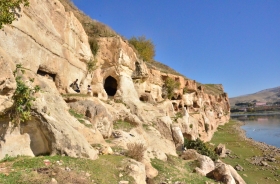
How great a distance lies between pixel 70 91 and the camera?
661 inches

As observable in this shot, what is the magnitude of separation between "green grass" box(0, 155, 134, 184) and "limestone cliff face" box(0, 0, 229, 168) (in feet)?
2.09

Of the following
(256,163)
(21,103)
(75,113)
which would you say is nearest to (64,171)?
(21,103)

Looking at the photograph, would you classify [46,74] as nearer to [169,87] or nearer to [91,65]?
[91,65]

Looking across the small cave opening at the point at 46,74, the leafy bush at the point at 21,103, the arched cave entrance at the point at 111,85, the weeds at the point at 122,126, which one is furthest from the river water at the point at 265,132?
the leafy bush at the point at 21,103

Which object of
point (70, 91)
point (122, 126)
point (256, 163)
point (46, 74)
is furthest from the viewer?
point (256, 163)

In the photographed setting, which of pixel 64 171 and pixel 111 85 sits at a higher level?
pixel 111 85

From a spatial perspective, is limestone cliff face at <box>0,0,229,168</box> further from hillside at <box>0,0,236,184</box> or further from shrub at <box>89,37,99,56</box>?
shrub at <box>89,37,99,56</box>

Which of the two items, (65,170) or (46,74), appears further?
(46,74)

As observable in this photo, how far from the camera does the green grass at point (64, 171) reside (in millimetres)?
6719

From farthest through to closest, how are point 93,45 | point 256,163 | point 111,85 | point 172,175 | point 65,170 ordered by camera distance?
point 111,85, point 256,163, point 93,45, point 172,175, point 65,170

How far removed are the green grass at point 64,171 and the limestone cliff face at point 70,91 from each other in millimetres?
636

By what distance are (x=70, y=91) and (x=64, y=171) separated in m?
9.98

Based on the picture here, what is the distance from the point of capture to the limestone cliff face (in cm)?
898

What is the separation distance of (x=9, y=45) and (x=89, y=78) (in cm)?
1043
